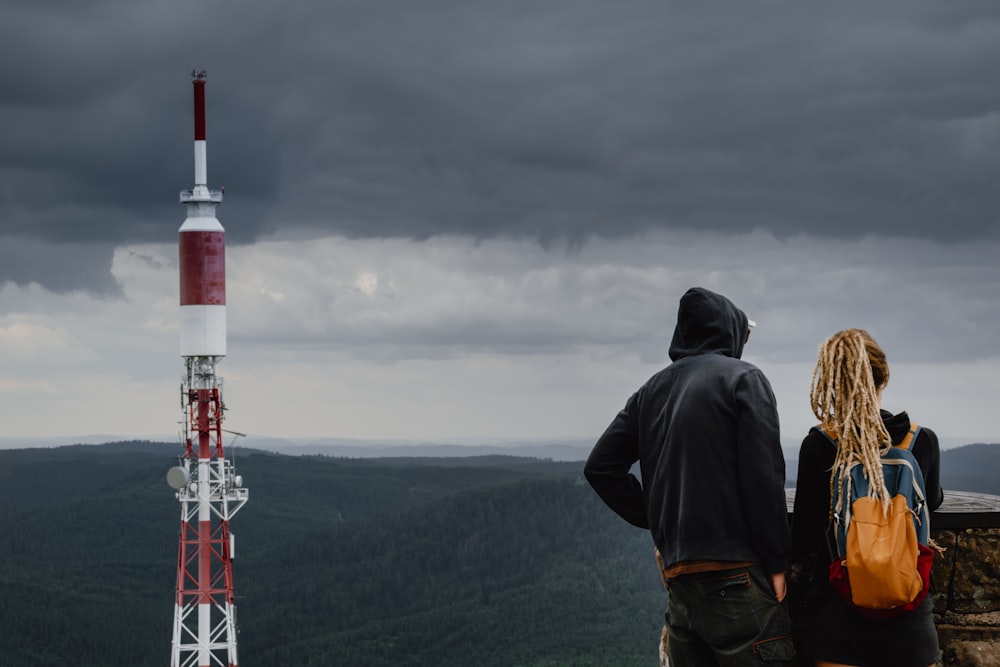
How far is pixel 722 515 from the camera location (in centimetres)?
652

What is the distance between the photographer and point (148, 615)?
168m

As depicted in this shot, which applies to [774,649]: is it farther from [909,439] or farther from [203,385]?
[203,385]

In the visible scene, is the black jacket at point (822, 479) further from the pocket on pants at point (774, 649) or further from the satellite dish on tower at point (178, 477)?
the satellite dish on tower at point (178, 477)

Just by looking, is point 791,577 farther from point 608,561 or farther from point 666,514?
point 608,561

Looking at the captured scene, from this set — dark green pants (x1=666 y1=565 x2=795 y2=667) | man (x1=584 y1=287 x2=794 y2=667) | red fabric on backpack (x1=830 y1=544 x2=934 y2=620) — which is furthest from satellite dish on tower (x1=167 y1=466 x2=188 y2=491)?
red fabric on backpack (x1=830 y1=544 x2=934 y2=620)

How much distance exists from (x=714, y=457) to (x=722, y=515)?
272 mm

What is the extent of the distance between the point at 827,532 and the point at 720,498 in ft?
1.79

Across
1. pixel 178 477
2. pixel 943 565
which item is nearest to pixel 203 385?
pixel 178 477

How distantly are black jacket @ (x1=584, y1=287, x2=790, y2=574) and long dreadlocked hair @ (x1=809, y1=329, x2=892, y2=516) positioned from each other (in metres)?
0.29

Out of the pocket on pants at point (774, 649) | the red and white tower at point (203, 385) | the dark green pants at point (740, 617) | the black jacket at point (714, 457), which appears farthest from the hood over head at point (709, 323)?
the red and white tower at point (203, 385)

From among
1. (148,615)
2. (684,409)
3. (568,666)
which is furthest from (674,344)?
(148,615)

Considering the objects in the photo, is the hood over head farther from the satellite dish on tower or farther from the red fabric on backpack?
the satellite dish on tower

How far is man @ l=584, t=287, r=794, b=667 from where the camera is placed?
6473 millimetres

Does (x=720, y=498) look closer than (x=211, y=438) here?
Yes
